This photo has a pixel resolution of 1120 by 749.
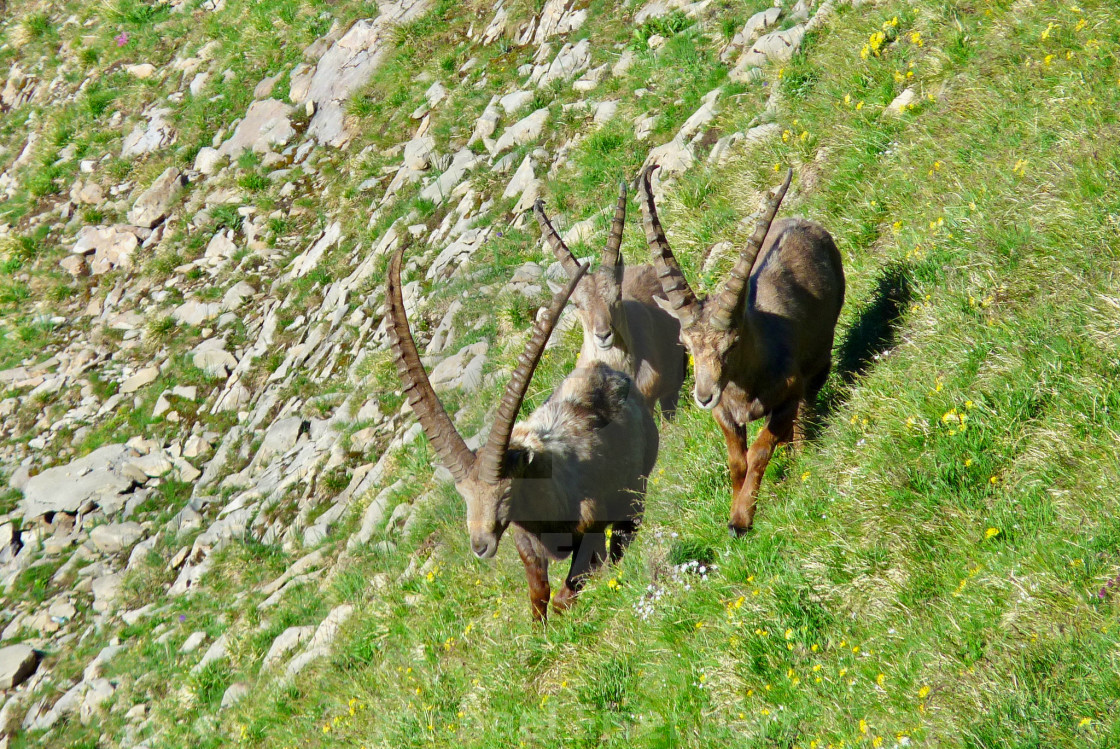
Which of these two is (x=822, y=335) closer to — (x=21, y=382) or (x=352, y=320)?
(x=352, y=320)

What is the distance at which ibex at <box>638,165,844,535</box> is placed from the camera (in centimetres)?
630

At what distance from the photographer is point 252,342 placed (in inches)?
626

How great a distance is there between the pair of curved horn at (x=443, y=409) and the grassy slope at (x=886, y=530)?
147 cm

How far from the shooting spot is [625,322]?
8.78 m

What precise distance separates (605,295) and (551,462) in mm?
2190

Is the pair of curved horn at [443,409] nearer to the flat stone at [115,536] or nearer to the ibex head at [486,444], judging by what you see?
the ibex head at [486,444]

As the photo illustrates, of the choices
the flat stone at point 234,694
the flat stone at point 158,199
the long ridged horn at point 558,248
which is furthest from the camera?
the flat stone at point 158,199

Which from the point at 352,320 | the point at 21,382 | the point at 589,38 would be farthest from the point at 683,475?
the point at 21,382

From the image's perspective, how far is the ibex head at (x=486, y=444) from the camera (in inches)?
243

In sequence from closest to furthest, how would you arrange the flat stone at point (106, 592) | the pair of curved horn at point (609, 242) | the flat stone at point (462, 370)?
the pair of curved horn at point (609, 242) < the flat stone at point (462, 370) < the flat stone at point (106, 592)

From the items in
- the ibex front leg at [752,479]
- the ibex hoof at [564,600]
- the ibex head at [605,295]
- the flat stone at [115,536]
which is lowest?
the flat stone at [115,536]

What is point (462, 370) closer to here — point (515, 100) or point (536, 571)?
point (536, 571)

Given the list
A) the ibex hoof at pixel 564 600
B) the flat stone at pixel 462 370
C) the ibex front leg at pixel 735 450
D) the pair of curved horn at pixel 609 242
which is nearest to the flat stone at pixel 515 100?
the flat stone at pixel 462 370

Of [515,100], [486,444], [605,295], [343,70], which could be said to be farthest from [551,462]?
[343,70]
